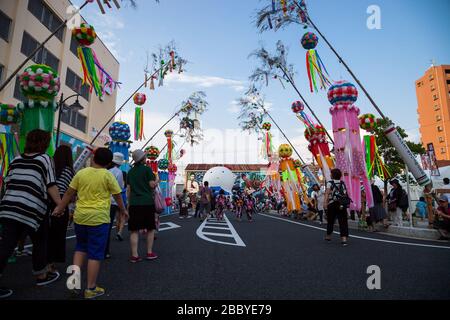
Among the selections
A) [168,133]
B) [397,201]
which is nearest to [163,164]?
[168,133]

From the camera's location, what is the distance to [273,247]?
18.5 feet

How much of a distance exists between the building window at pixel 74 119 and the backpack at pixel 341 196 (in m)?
19.0

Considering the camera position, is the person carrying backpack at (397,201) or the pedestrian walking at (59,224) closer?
the pedestrian walking at (59,224)

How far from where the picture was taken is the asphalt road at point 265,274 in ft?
8.93

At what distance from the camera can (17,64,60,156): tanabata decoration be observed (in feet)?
19.3

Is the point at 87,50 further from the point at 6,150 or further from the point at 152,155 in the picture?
the point at 152,155

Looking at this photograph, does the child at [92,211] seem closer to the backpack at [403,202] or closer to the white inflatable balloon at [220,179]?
the backpack at [403,202]

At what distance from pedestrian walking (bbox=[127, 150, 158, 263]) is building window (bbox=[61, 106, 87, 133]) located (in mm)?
17253

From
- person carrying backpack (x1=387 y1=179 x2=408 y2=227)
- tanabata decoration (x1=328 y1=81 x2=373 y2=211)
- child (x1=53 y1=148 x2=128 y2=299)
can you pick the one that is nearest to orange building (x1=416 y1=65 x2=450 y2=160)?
person carrying backpack (x1=387 y1=179 x2=408 y2=227)

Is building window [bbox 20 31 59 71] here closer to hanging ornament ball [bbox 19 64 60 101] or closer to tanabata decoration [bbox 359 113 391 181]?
hanging ornament ball [bbox 19 64 60 101]

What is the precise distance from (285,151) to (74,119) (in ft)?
54.1

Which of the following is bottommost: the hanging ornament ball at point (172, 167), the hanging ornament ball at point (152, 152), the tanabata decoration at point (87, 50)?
the hanging ornament ball at point (172, 167)

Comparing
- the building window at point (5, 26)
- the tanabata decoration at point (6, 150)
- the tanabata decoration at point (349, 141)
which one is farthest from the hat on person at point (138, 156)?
the building window at point (5, 26)
